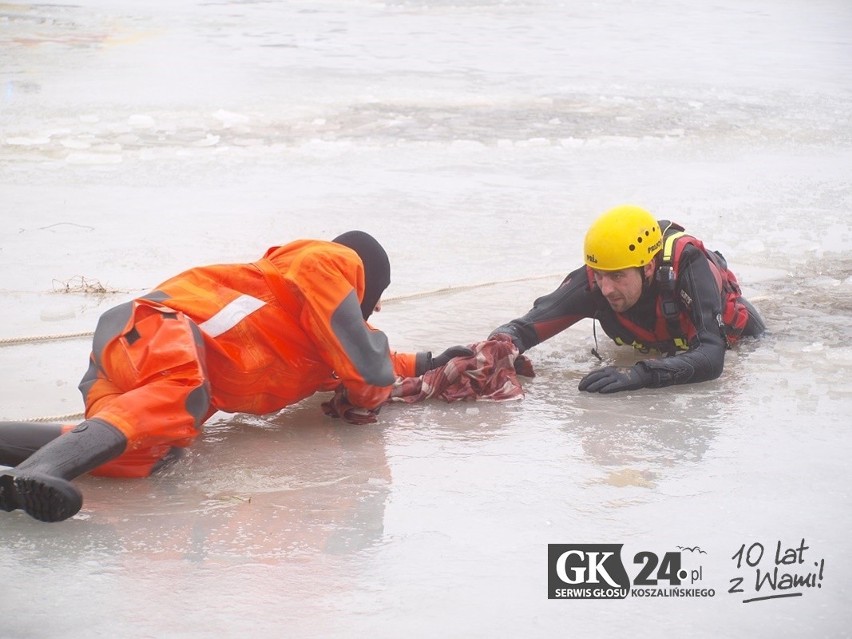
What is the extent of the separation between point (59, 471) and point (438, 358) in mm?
1794

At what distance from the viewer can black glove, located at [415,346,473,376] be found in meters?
4.61

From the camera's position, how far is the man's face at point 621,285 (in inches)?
186

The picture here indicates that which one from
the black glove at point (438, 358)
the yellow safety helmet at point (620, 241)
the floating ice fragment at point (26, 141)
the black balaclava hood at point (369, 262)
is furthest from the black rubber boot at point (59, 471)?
the floating ice fragment at point (26, 141)

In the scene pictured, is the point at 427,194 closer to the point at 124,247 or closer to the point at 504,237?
the point at 504,237

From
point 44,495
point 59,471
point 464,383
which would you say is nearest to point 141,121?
point 464,383

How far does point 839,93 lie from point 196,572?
11.2 m

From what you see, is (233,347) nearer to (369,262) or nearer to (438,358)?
(369,262)

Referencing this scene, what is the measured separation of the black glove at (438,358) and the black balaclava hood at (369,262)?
50 centimetres

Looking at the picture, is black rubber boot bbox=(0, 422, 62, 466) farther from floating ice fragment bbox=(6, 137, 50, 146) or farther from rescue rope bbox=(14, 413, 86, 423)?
floating ice fragment bbox=(6, 137, 50, 146)

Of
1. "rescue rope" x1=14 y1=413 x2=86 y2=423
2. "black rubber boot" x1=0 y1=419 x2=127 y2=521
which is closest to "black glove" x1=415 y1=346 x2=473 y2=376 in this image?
"rescue rope" x1=14 y1=413 x2=86 y2=423

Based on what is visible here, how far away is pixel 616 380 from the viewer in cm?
457

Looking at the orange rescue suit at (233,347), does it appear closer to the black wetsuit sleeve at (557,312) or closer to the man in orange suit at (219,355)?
the man in orange suit at (219,355)

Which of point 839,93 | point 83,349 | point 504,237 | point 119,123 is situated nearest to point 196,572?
point 83,349

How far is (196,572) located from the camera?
3.01 metres
